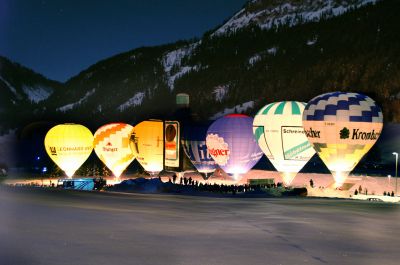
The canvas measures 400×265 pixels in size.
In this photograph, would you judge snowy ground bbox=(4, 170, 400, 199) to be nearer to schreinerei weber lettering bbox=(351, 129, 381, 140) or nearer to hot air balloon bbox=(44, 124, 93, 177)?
schreinerei weber lettering bbox=(351, 129, 381, 140)

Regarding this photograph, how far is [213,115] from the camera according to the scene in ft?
615

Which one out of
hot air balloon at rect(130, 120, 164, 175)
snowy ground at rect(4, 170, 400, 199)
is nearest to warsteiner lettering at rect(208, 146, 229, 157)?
snowy ground at rect(4, 170, 400, 199)

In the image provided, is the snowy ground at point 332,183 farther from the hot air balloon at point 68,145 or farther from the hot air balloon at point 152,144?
the hot air balloon at point 68,145

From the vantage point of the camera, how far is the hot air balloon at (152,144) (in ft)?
187

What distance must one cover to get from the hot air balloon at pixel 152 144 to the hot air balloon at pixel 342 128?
16.7 meters

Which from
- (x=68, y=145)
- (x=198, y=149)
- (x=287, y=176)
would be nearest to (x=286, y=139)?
(x=287, y=176)

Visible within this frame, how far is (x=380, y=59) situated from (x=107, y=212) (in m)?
177

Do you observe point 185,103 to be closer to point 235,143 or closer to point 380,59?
point 235,143

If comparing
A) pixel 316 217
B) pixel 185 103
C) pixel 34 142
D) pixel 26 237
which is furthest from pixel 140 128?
pixel 34 142

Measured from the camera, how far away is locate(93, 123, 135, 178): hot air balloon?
6200 cm

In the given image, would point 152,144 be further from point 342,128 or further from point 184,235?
point 184,235

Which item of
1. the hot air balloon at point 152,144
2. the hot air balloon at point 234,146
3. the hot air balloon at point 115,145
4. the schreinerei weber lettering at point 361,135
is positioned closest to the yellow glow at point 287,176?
the hot air balloon at point 234,146

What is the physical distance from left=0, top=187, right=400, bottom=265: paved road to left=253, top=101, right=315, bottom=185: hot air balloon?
88.9ft

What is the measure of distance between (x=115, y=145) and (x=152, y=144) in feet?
22.0
